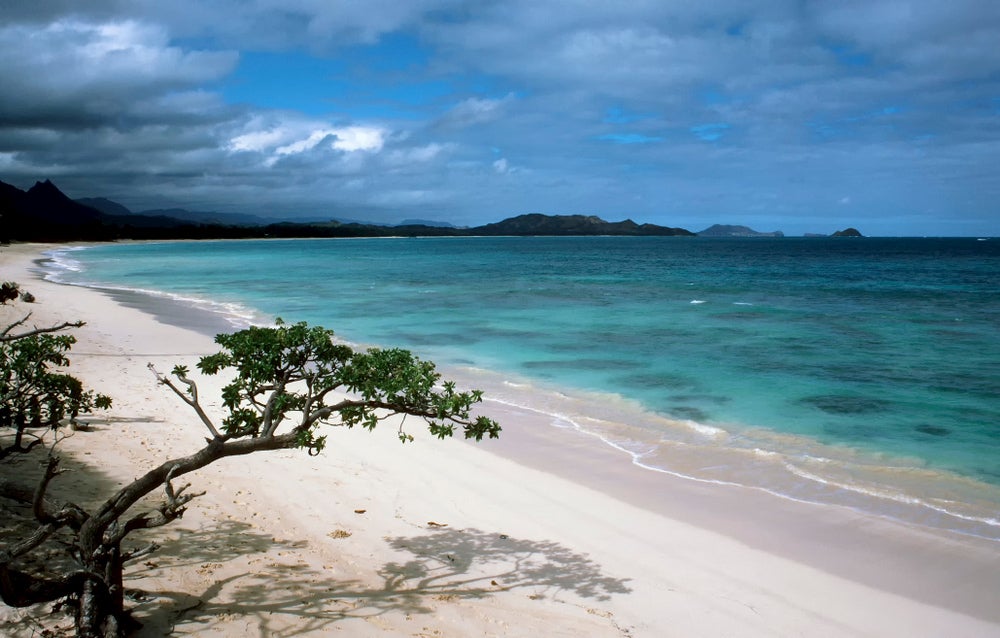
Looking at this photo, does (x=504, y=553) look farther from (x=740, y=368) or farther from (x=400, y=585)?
(x=740, y=368)

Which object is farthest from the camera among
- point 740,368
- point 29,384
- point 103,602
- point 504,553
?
point 740,368

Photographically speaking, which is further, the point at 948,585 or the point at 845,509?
the point at 845,509

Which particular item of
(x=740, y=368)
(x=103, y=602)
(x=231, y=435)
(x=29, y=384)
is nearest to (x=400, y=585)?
(x=231, y=435)

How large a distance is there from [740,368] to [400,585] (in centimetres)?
1481

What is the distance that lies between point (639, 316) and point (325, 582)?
25.8m

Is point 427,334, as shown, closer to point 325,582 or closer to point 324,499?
point 324,499

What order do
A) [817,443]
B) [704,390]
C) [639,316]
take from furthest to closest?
[639,316], [704,390], [817,443]

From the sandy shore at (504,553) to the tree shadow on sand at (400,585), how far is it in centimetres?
2

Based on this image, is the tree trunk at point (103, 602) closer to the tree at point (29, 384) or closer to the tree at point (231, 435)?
the tree at point (231, 435)

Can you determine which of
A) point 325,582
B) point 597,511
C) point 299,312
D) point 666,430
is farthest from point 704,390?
point 299,312

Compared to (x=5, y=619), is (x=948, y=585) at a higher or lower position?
lower

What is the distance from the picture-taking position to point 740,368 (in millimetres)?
19203

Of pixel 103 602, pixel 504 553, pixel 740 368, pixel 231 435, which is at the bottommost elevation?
pixel 504 553

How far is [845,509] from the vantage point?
9422 millimetres
